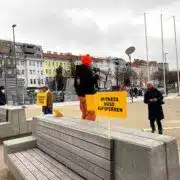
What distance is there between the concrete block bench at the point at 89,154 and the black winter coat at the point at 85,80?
118cm

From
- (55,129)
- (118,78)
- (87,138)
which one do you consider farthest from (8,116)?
(118,78)

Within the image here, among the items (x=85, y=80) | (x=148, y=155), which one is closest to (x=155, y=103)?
(x=85, y=80)

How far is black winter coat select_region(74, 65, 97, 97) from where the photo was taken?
818 cm

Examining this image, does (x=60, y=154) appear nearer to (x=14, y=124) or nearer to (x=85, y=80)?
(x=85, y=80)

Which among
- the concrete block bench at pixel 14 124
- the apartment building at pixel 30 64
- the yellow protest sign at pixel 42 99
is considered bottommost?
the concrete block bench at pixel 14 124

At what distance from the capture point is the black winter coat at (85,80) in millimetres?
8180

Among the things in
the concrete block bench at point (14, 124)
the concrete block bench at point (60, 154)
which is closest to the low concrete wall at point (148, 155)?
the concrete block bench at point (60, 154)

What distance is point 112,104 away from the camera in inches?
172

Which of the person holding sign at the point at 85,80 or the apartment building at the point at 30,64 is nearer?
the person holding sign at the point at 85,80

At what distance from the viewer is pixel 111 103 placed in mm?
4387

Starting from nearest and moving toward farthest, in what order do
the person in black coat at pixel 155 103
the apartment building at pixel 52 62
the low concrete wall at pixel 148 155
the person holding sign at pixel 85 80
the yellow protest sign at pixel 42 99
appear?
1. the low concrete wall at pixel 148 155
2. the person holding sign at pixel 85 80
3. the person in black coat at pixel 155 103
4. the yellow protest sign at pixel 42 99
5. the apartment building at pixel 52 62

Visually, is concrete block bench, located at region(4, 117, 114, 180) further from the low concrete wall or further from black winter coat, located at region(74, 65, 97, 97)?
black winter coat, located at region(74, 65, 97, 97)

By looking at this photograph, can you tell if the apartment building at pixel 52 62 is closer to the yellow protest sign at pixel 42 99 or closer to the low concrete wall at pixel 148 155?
the yellow protest sign at pixel 42 99

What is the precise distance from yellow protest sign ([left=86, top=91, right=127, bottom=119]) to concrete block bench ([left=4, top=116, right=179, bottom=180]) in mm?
231
